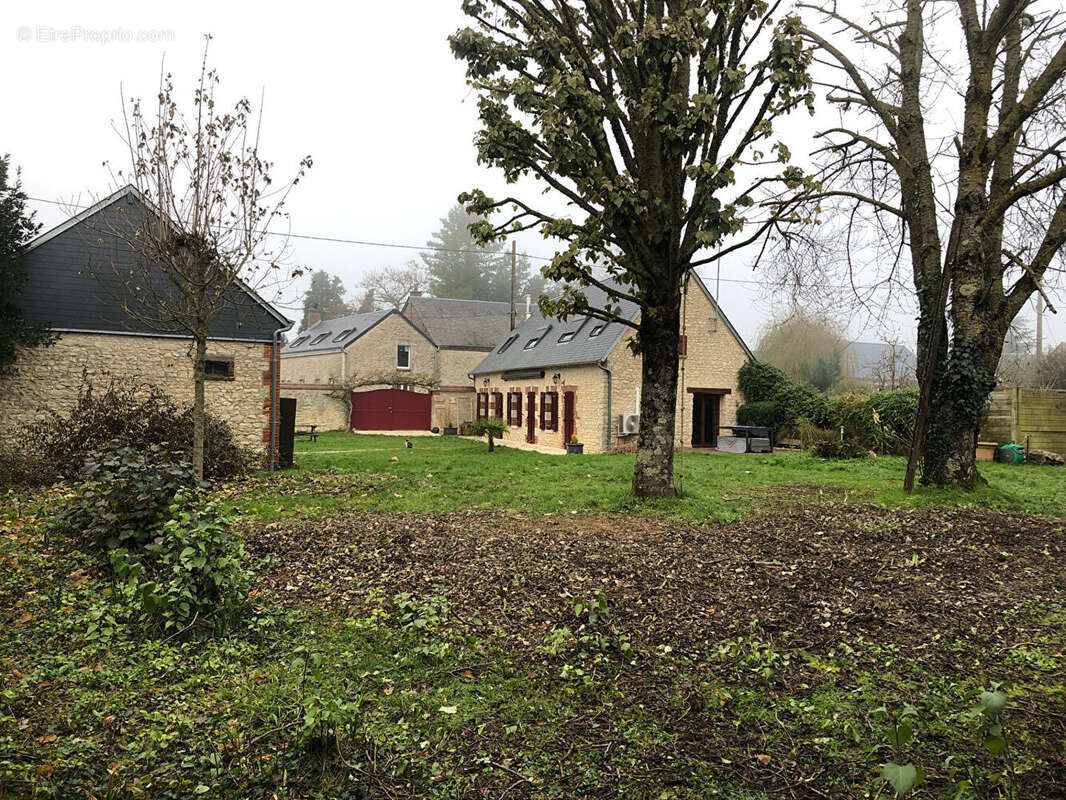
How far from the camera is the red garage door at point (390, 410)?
32688 mm

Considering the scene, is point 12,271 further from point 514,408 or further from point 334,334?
point 334,334

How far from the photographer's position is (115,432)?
41.0 ft

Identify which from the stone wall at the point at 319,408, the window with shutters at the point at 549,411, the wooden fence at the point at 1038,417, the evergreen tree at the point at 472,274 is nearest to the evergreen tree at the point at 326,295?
the evergreen tree at the point at 472,274

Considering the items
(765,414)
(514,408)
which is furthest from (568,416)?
(765,414)

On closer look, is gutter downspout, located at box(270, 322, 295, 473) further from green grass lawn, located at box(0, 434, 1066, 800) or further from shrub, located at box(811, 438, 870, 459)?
shrub, located at box(811, 438, 870, 459)

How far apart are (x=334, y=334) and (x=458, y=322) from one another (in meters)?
7.22

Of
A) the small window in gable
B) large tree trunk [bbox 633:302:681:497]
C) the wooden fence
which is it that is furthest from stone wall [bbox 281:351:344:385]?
the wooden fence

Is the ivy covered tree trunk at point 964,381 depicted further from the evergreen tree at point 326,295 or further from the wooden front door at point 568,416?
the evergreen tree at point 326,295

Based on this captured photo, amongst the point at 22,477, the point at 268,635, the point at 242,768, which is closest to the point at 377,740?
the point at 242,768

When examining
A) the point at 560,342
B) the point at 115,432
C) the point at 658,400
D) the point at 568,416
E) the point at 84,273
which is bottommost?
the point at 115,432

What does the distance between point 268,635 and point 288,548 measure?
8.73 feet

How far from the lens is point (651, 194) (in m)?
9.38

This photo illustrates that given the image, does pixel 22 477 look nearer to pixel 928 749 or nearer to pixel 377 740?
pixel 377 740

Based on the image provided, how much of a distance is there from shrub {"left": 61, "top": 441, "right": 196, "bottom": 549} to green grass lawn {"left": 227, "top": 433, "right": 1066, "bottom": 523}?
2.85 meters
